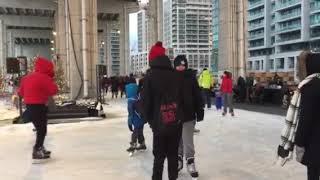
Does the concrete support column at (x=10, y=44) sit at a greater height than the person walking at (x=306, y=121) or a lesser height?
greater

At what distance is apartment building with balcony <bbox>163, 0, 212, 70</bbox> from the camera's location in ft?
195

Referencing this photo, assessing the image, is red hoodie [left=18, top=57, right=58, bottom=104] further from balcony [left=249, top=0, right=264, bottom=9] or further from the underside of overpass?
balcony [left=249, top=0, right=264, bottom=9]

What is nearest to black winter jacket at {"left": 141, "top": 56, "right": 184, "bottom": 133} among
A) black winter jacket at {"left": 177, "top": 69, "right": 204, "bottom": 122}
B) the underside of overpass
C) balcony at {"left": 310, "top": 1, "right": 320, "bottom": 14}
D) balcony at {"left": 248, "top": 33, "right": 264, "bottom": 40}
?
black winter jacket at {"left": 177, "top": 69, "right": 204, "bottom": 122}

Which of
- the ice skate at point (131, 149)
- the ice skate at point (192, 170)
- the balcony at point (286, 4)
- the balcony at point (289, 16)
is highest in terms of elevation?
the balcony at point (286, 4)

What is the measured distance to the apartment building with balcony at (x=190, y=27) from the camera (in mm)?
59362

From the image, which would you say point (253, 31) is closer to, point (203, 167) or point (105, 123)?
point (105, 123)

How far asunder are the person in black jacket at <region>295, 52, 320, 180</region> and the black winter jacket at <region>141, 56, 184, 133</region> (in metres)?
1.58

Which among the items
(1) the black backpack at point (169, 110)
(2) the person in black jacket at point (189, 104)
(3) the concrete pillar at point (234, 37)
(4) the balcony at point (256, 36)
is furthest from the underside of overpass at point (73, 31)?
(4) the balcony at point (256, 36)

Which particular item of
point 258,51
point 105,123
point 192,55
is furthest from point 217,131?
point 258,51

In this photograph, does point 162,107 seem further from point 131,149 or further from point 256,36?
point 256,36

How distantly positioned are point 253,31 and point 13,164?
117667mm

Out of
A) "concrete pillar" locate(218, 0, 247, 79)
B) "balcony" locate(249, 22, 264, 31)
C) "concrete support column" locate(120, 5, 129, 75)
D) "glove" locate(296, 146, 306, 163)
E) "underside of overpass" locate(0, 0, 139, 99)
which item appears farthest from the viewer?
"balcony" locate(249, 22, 264, 31)

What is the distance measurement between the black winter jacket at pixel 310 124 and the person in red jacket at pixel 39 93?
559 cm

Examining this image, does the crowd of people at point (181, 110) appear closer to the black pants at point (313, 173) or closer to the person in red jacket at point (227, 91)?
the black pants at point (313, 173)
